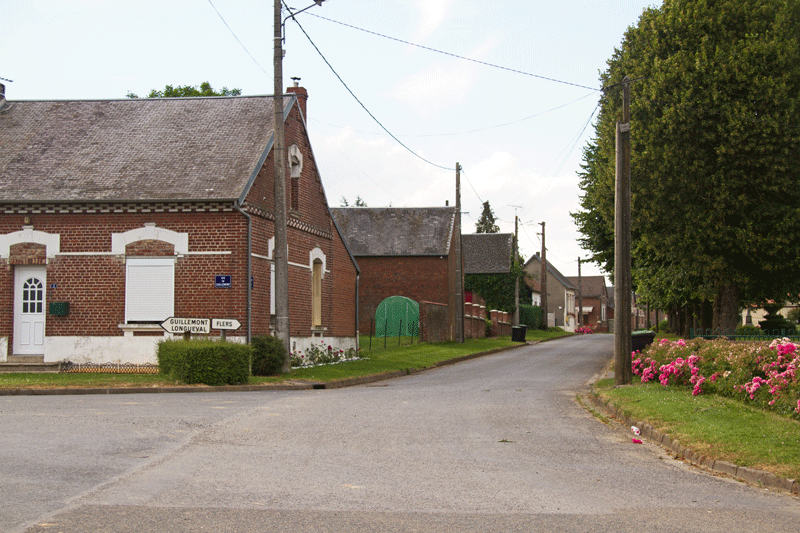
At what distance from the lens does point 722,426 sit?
34.3 feet

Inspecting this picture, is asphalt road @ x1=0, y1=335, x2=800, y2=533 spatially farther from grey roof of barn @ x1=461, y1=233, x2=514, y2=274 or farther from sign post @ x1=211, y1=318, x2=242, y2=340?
grey roof of barn @ x1=461, y1=233, x2=514, y2=274

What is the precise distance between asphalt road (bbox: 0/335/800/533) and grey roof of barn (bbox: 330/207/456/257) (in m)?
32.3

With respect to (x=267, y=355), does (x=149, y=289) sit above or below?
above

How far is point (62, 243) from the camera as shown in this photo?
2114 centimetres

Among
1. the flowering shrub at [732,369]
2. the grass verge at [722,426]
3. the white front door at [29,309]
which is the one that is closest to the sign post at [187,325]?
the white front door at [29,309]

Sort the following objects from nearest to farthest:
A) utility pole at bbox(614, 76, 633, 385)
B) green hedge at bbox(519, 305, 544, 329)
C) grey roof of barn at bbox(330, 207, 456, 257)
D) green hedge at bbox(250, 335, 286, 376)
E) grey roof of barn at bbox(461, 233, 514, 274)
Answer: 1. utility pole at bbox(614, 76, 633, 385)
2. green hedge at bbox(250, 335, 286, 376)
3. grey roof of barn at bbox(330, 207, 456, 257)
4. grey roof of barn at bbox(461, 233, 514, 274)
5. green hedge at bbox(519, 305, 544, 329)

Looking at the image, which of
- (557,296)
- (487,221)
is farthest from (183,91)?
(487,221)

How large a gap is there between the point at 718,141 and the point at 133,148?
16993 millimetres

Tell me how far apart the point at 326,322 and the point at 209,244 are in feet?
23.7

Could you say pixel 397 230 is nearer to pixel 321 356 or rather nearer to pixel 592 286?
pixel 321 356

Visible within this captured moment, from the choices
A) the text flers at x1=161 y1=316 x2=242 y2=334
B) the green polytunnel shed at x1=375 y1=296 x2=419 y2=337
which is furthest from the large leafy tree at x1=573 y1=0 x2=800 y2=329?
the green polytunnel shed at x1=375 y1=296 x2=419 y2=337

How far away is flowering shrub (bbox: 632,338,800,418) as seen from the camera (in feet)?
39.1

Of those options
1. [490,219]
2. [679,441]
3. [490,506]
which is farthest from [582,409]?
[490,219]

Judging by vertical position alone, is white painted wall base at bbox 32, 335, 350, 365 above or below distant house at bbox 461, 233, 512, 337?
below
